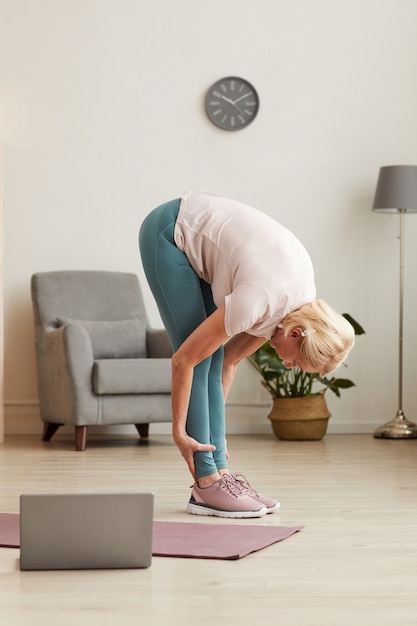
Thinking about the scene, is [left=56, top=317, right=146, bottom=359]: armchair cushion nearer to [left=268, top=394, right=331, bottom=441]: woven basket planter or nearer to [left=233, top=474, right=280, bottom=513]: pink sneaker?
[left=268, top=394, right=331, bottom=441]: woven basket planter

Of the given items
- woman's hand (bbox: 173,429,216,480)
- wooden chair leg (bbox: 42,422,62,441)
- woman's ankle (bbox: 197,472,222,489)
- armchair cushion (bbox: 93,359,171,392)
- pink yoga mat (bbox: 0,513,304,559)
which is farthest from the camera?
wooden chair leg (bbox: 42,422,62,441)

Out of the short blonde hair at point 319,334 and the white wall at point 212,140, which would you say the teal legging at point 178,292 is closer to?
the short blonde hair at point 319,334

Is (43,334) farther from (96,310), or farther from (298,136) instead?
(298,136)

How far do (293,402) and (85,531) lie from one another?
10.5 feet

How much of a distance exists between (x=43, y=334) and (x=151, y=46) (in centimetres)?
176

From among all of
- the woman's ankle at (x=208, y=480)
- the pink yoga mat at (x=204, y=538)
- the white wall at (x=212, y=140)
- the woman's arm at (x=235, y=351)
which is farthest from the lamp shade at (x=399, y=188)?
the pink yoga mat at (x=204, y=538)

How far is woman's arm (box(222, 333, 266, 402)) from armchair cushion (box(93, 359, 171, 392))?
1.77m

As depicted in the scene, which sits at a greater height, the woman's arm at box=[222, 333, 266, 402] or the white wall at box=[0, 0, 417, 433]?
the white wall at box=[0, 0, 417, 433]

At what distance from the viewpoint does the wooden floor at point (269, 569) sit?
1.71 meters

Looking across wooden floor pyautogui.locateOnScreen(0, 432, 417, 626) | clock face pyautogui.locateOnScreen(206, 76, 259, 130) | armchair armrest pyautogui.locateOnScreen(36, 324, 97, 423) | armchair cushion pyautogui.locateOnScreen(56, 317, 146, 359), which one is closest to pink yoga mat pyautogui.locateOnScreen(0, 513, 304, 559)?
wooden floor pyautogui.locateOnScreen(0, 432, 417, 626)

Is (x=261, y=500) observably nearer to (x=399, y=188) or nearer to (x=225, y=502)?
(x=225, y=502)

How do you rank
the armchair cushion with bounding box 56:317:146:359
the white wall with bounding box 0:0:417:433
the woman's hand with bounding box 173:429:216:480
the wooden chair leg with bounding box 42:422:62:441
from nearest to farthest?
the woman's hand with bounding box 173:429:216:480 < the armchair cushion with bounding box 56:317:146:359 < the wooden chair leg with bounding box 42:422:62:441 < the white wall with bounding box 0:0:417:433

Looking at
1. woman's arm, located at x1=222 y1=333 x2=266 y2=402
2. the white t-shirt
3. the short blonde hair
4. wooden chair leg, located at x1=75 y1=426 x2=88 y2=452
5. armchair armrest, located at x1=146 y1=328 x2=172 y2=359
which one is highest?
the white t-shirt

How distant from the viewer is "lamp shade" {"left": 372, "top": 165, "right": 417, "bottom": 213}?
16.8 ft
